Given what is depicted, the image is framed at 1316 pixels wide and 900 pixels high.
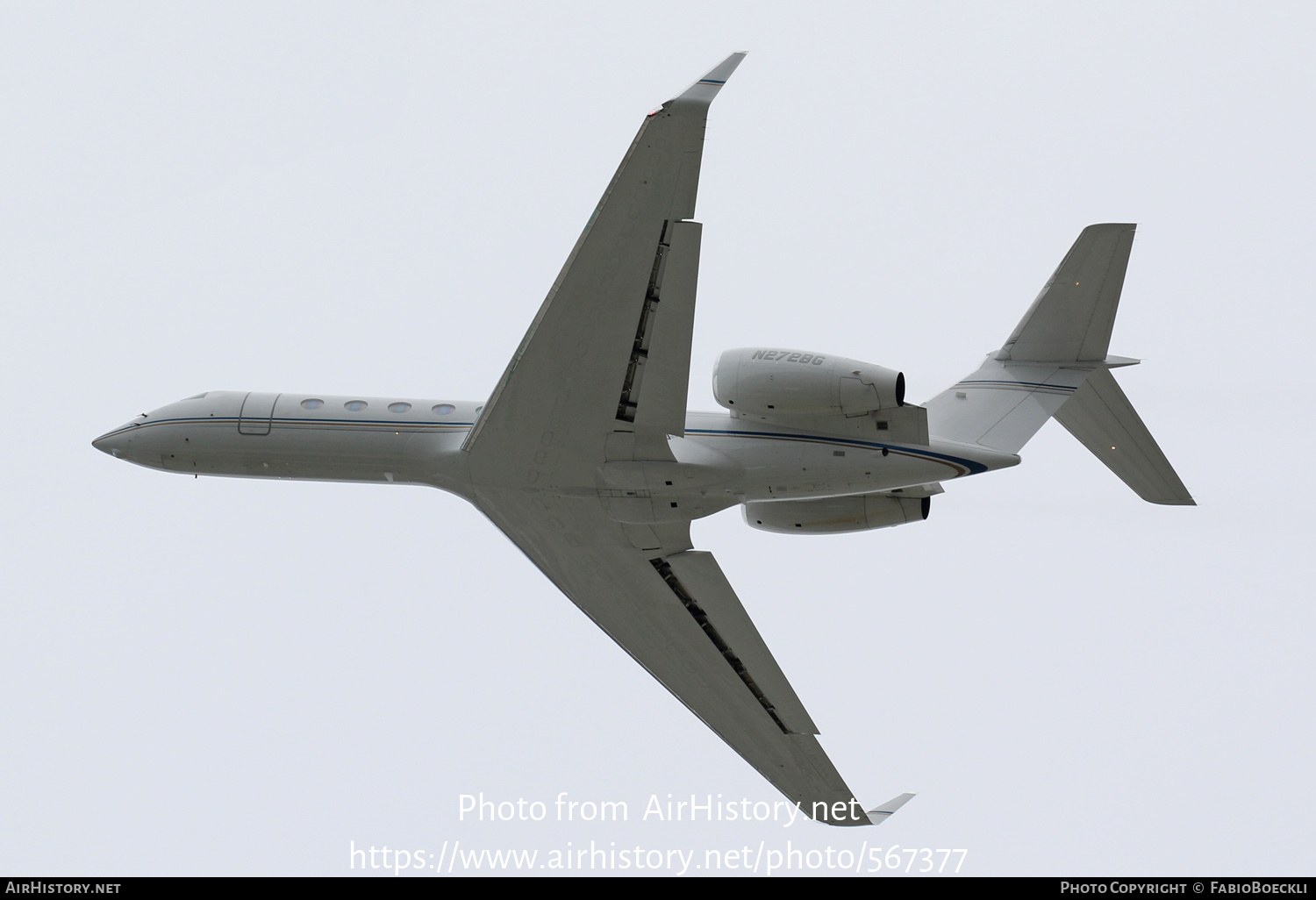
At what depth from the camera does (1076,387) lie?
68.3 ft

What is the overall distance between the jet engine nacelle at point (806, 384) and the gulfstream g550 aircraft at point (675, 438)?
0.03 m

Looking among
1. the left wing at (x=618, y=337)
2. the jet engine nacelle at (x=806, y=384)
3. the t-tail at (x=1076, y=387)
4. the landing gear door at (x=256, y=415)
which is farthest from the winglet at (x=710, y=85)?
the landing gear door at (x=256, y=415)

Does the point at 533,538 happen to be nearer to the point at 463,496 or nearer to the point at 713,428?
the point at 463,496

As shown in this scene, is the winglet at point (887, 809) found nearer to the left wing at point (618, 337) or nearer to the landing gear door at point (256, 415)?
the left wing at point (618, 337)

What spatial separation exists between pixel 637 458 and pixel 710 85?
19.3ft

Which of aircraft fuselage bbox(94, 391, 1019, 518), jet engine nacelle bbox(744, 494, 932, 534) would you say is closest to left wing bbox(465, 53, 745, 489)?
aircraft fuselage bbox(94, 391, 1019, 518)

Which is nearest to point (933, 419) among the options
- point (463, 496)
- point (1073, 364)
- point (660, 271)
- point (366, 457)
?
point (1073, 364)

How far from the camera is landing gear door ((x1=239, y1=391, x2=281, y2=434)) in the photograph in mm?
19828

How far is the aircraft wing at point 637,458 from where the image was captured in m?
16.3

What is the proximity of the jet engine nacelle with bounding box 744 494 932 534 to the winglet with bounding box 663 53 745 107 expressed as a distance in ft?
23.6

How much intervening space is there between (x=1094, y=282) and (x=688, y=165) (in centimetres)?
866

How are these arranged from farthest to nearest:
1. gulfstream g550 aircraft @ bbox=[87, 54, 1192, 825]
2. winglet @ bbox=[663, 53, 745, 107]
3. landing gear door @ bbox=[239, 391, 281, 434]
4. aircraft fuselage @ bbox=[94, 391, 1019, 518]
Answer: landing gear door @ bbox=[239, 391, 281, 434]
aircraft fuselage @ bbox=[94, 391, 1019, 518]
gulfstream g550 aircraft @ bbox=[87, 54, 1192, 825]
winglet @ bbox=[663, 53, 745, 107]

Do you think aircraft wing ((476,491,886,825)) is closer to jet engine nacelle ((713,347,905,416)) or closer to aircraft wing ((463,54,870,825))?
aircraft wing ((463,54,870,825))

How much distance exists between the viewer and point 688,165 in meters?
15.6
